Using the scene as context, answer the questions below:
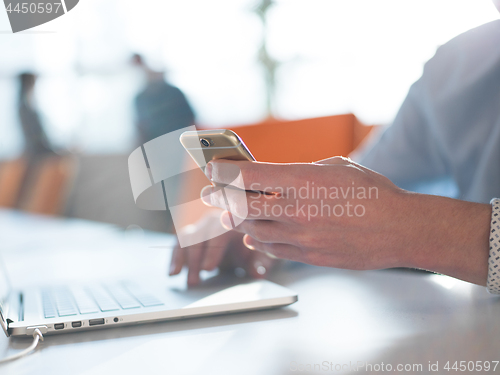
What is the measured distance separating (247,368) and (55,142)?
299 cm

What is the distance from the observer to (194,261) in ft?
1.70

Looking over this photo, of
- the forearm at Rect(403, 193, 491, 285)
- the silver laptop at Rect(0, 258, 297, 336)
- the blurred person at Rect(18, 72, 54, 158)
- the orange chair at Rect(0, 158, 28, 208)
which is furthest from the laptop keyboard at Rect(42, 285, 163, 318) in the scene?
the blurred person at Rect(18, 72, 54, 158)

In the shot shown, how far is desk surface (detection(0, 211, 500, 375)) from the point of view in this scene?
294mm

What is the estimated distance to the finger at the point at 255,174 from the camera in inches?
13.9

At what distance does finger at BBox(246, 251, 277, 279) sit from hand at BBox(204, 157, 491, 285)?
15cm

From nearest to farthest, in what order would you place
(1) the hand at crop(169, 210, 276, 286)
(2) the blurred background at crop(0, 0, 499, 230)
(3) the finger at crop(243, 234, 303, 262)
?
(3) the finger at crop(243, 234, 303, 262)
(1) the hand at crop(169, 210, 276, 286)
(2) the blurred background at crop(0, 0, 499, 230)

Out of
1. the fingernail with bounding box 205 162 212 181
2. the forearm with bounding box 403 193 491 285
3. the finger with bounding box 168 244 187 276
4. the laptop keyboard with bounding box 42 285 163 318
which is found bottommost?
the finger with bounding box 168 244 187 276

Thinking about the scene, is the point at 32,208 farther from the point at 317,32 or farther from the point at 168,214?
the point at 317,32

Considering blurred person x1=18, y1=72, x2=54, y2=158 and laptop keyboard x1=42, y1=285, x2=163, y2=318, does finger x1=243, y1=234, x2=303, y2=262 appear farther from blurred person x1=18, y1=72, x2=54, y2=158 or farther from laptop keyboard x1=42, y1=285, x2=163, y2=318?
blurred person x1=18, y1=72, x2=54, y2=158

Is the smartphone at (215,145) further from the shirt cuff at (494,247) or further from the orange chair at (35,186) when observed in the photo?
the orange chair at (35,186)

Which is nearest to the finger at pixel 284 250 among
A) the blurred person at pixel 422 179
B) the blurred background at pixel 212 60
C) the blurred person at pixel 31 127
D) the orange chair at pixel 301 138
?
the blurred person at pixel 422 179

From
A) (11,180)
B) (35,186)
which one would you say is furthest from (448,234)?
(11,180)

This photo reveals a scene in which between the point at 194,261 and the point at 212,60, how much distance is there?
3.49 metres

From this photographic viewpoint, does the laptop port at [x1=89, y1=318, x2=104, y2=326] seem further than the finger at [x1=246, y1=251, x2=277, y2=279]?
No
